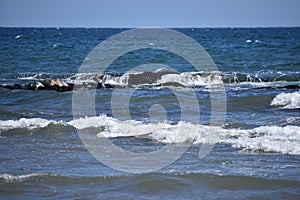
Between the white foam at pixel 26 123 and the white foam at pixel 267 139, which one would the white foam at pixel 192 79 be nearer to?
the white foam at pixel 26 123

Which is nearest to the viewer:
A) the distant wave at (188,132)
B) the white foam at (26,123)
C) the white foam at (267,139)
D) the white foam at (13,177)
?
the white foam at (13,177)

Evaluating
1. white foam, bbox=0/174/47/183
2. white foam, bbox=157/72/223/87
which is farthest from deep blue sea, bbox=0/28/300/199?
white foam, bbox=157/72/223/87

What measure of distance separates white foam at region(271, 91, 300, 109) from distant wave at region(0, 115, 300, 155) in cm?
409

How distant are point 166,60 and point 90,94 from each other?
619 inches

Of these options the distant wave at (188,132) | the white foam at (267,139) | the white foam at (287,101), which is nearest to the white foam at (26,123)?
the distant wave at (188,132)

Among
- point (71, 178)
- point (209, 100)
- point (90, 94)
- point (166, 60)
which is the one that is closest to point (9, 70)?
point (166, 60)

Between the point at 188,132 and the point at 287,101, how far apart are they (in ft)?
18.4

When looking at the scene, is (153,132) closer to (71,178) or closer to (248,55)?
(71,178)

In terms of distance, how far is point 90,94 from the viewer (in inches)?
744

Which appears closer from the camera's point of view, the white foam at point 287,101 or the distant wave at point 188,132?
the distant wave at point 188,132

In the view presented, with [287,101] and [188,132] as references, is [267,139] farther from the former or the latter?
[287,101]

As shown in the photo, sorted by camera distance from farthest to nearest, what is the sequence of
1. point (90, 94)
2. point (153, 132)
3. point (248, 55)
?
point (248, 55)
point (90, 94)
point (153, 132)

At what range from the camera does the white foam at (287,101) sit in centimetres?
1501

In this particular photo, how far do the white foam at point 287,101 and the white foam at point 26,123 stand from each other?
244 inches
